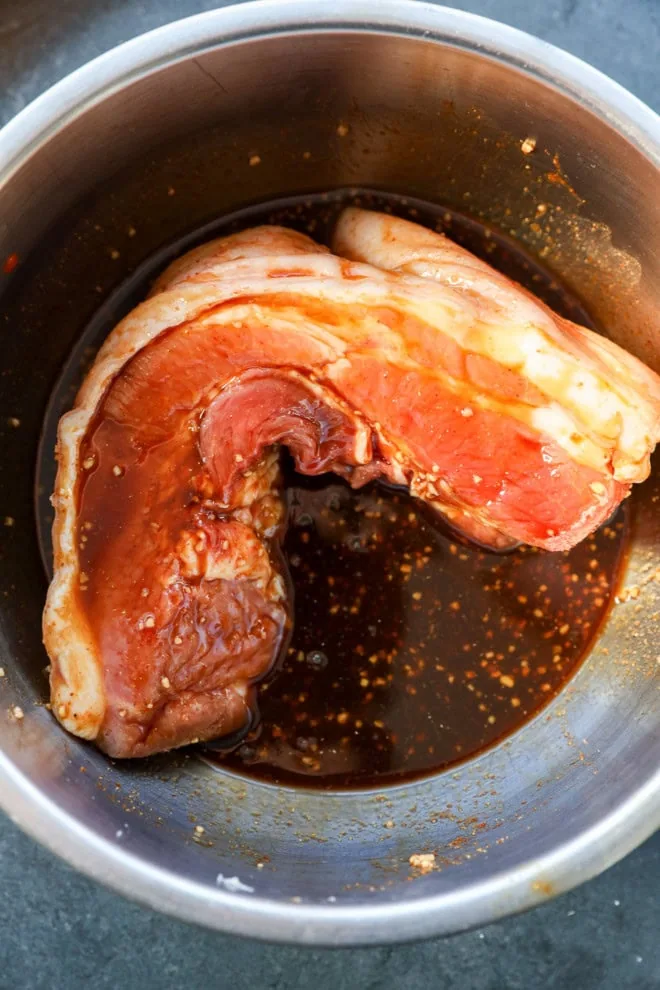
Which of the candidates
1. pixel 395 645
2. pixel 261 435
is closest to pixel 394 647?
pixel 395 645

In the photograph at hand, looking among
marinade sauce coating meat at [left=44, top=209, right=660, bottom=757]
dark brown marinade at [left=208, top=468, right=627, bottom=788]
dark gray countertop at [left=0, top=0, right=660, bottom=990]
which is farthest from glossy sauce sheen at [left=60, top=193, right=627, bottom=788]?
dark gray countertop at [left=0, top=0, right=660, bottom=990]

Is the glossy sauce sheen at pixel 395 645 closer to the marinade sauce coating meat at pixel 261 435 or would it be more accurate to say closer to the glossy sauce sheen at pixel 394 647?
the glossy sauce sheen at pixel 394 647

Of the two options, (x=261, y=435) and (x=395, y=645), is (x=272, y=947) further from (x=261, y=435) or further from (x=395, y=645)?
(x=261, y=435)

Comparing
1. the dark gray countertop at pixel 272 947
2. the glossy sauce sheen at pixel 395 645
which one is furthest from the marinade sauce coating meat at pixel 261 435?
the dark gray countertop at pixel 272 947

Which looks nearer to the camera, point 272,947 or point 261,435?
point 261,435

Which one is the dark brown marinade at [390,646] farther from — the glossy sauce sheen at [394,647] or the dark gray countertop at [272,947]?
the dark gray countertop at [272,947]

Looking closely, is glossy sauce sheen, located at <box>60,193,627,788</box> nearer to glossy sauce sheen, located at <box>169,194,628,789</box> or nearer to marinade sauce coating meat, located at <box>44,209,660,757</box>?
glossy sauce sheen, located at <box>169,194,628,789</box>

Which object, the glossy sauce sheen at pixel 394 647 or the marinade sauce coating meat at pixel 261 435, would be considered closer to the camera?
the marinade sauce coating meat at pixel 261 435
